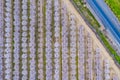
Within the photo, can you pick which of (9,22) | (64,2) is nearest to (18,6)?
(9,22)

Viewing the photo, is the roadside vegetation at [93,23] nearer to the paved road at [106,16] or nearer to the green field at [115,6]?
the paved road at [106,16]

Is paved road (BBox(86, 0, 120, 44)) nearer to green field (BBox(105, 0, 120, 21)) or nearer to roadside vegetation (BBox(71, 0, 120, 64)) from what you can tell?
green field (BBox(105, 0, 120, 21))

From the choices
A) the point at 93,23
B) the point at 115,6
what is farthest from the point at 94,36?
the point at 115,6

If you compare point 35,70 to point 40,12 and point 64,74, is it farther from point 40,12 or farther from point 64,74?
point 40,12

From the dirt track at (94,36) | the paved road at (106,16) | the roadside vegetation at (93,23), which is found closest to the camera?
the dirt track at (94,36)

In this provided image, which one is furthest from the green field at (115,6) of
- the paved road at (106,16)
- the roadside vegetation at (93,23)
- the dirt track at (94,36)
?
the dirt track at (94,36)

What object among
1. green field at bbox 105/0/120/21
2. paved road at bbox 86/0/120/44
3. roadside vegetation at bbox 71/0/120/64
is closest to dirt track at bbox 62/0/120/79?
roadside vegetation at bbox 71/0/120/64
